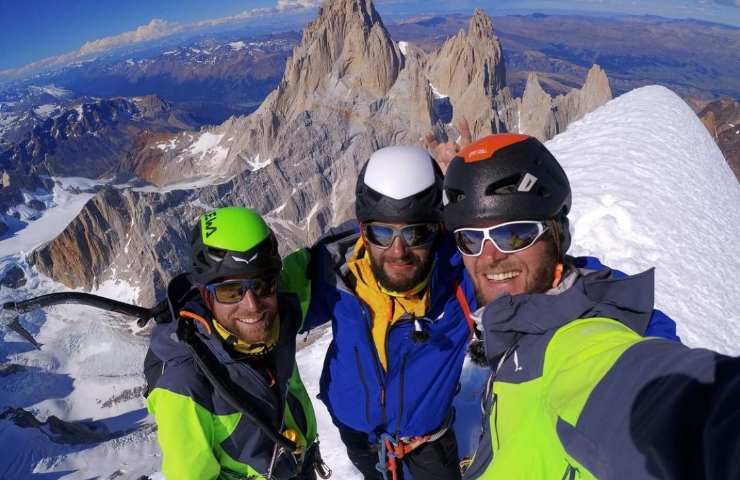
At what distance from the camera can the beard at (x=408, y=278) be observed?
4562mm

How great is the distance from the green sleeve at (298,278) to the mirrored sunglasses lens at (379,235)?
0.93 m

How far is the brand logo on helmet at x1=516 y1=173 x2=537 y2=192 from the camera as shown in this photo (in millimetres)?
3605

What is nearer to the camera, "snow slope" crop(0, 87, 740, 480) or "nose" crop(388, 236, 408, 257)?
"nose" crop(388, 236, 408, 257)

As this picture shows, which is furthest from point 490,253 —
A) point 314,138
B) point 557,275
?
point 314,138

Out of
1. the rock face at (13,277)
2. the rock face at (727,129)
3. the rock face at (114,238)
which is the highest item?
the rock face at (727,129)

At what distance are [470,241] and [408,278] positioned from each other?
3.40 feet

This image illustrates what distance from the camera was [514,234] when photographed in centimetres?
359

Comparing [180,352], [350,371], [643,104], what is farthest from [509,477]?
[643,104]

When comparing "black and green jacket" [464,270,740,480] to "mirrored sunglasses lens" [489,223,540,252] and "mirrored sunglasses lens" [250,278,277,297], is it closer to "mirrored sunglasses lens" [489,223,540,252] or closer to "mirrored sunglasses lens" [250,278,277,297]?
"mirrored sunglasses lens" [489,223,540,252]

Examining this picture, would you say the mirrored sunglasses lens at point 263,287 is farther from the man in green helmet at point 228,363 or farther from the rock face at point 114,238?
the rock face at point 114,238

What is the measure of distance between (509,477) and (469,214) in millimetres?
2010

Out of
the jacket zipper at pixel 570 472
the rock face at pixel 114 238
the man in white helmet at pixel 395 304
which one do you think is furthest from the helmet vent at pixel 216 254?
the rock face at pixel 114 238

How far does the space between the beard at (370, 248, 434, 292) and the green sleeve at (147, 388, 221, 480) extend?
2.13 metres

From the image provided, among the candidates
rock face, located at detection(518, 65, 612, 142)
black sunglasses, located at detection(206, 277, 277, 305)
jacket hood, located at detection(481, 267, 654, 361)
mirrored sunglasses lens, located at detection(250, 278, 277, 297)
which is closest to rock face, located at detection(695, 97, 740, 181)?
rock face, located at detection(518, 65, 612, 142)
